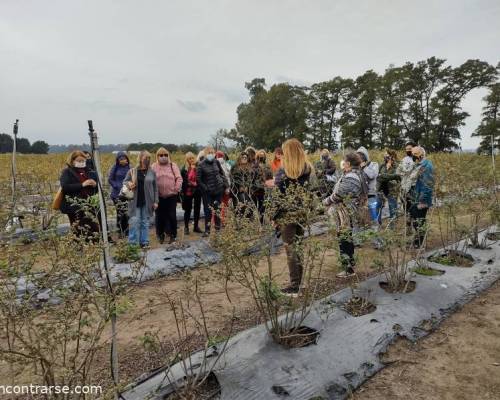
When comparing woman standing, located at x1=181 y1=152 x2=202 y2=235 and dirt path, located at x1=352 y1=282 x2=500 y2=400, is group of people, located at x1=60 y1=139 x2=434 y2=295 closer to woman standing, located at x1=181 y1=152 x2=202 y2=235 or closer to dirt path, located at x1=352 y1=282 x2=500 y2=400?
woman standing, located at x1=181 y1=152 x2=202 y2=235

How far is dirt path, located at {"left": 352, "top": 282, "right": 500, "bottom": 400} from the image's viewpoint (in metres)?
2.25

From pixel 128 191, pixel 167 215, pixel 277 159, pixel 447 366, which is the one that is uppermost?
pixel 277 159

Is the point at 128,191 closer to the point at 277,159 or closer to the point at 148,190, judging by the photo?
the point at 148,190

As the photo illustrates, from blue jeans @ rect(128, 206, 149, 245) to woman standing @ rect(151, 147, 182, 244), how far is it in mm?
429

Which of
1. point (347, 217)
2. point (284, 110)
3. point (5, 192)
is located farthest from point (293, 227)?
point (284, 110)

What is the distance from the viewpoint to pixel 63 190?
176 inches

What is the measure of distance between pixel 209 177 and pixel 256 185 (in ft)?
2.84

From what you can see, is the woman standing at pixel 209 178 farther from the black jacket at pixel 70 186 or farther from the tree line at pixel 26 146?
the tree line at pixel 26 146

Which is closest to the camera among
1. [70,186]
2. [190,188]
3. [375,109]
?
[70,186]

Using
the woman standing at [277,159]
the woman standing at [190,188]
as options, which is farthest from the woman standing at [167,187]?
the woman standing at [277,159]

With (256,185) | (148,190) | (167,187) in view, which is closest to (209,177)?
(167,187)

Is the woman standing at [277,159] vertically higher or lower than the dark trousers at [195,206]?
higher

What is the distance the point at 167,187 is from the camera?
535 cm

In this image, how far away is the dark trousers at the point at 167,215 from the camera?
548 cm
